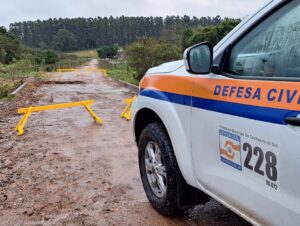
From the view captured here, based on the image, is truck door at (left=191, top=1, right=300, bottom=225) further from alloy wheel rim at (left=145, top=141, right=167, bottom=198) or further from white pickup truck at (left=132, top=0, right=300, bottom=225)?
alloy wheel rim at (left=145, top=141, right=167, bottom=198)

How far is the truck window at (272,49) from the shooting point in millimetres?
2148

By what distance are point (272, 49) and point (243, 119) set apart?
1.44 ft

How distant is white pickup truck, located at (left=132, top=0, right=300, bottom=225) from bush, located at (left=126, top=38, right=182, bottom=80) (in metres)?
14.9

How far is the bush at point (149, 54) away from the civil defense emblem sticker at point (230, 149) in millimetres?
15569

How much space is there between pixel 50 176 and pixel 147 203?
5.30ft

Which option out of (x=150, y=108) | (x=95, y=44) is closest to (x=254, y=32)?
(x=150, y=108)

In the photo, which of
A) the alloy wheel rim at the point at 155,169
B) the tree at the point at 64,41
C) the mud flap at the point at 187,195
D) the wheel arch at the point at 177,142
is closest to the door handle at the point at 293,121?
the wheel arch at the point at 177,142

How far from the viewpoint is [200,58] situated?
265cm

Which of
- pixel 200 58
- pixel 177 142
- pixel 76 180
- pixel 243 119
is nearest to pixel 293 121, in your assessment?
pixel 243 119

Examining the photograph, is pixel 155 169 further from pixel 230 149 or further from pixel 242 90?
pixel 242 90

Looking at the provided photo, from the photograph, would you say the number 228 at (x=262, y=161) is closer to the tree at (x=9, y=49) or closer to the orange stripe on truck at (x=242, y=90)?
the orange stripe on truck at (x=242, y=90)

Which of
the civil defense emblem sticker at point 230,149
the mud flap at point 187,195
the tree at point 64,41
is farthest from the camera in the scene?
the tree at point 64,41

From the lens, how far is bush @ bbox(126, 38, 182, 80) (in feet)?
59.4

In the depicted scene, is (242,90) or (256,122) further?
(242,90)
